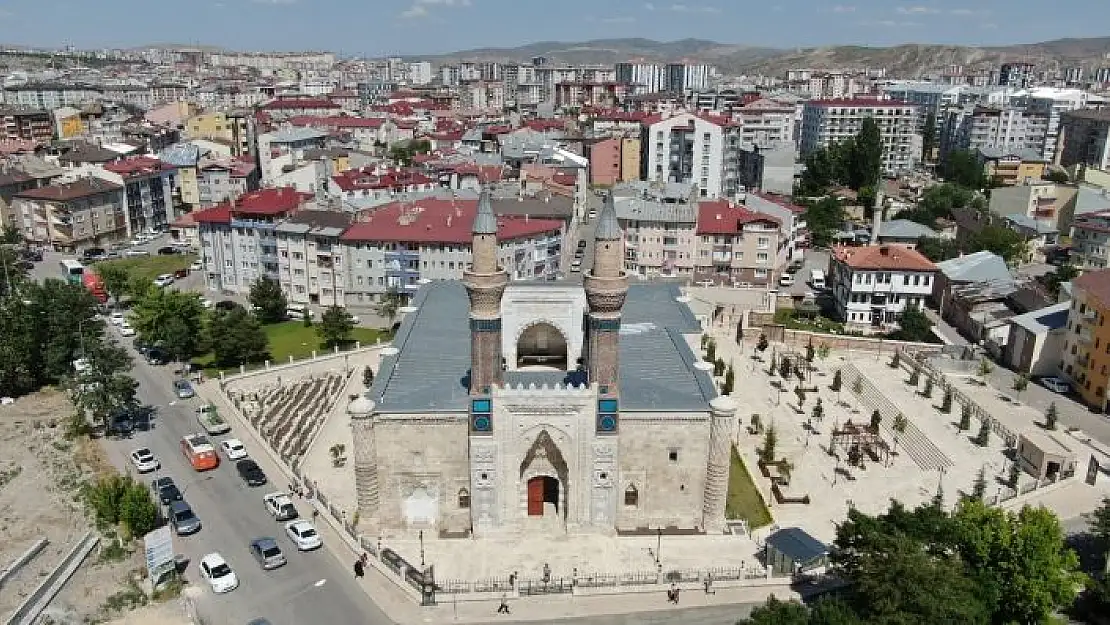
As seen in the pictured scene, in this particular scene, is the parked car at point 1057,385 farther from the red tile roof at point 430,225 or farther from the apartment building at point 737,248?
the red tile roof at point 430,225

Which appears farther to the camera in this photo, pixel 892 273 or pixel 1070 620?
pixel 892 273

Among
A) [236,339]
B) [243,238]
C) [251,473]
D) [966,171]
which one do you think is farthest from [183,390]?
[966,171]

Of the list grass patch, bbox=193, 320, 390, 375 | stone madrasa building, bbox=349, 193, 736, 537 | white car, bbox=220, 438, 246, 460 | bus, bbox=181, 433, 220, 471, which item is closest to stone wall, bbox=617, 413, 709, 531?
stone madrasa building, bbox=349, 193, 736, 537

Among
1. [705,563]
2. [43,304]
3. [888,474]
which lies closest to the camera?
[705,563]

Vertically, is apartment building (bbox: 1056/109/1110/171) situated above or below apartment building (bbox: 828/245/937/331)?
above

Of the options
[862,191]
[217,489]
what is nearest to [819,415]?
[217,489]

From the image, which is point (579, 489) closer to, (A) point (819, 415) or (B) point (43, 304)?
(A) point (819, 415)

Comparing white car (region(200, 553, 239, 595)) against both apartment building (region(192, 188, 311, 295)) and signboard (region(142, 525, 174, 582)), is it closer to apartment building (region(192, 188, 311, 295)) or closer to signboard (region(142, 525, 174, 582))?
signboard (region(142, 525, 174, 582))
